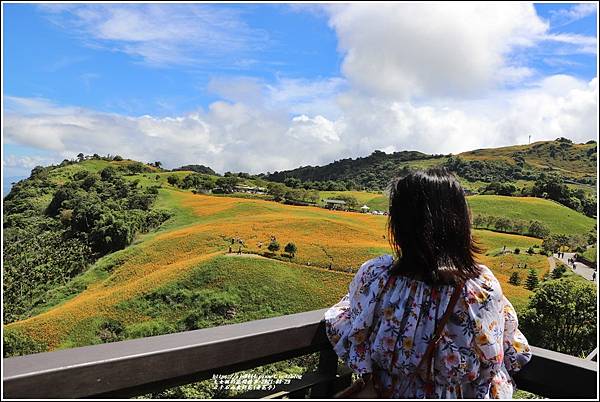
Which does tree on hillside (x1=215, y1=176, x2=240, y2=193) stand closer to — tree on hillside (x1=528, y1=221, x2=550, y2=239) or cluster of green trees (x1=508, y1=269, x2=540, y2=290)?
tree on hillside (x1=528, y1=221, x2=550, y2=239)

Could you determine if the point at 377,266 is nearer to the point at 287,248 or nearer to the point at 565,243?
the point at 287,248

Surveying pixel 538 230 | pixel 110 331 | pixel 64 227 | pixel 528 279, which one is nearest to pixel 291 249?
pixel 110 331

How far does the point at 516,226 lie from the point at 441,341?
17.9m

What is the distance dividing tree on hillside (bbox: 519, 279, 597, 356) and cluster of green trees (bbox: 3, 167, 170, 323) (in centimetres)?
1390

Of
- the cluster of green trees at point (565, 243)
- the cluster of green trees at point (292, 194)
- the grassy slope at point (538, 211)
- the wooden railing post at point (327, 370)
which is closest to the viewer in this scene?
A: the wooden railing post at point (327, 370)

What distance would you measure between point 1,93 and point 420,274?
900 millimetres

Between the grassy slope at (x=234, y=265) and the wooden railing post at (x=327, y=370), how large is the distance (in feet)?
35.5

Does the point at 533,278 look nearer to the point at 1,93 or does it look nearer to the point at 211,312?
the point at 211,312

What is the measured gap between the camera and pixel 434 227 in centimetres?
113

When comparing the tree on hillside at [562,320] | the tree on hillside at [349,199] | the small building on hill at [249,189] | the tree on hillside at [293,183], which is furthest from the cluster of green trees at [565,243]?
the small building on hill at [249,189]

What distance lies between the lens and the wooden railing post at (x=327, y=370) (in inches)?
55.0

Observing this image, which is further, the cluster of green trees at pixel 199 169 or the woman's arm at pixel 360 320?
the cluster of green trees at pixel 199 169

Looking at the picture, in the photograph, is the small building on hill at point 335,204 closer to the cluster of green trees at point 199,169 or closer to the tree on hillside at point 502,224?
the tree on hillside at point 502,224

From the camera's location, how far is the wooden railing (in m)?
0.90
